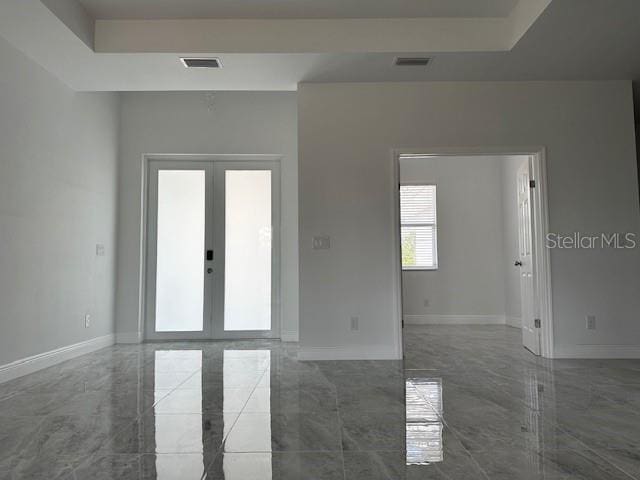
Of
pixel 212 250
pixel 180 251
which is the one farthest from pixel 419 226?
pixel 180 251

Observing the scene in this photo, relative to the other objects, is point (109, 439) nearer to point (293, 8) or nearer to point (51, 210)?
point (51, 210)

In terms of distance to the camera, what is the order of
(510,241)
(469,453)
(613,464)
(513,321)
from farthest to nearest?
(510,241)
(513,321)
(469,453)
(613,464)

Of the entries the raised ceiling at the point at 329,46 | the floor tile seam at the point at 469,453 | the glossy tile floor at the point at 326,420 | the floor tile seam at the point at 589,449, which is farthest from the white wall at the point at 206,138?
the floor tile seam at the point at 589,449

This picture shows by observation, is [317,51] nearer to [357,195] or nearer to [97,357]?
[357,195]

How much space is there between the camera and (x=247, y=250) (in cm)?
596

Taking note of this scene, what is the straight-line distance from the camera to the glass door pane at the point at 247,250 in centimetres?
592

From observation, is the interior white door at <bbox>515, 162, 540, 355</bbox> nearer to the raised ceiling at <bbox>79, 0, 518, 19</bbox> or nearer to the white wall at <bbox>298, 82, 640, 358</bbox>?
the white wall at <bbox>298, 82, 640, 358</bbox>

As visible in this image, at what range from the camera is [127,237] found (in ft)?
19.0

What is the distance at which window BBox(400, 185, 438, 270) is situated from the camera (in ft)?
24.3

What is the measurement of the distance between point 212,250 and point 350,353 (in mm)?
2471

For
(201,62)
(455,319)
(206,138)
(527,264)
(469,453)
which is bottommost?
(455,319)

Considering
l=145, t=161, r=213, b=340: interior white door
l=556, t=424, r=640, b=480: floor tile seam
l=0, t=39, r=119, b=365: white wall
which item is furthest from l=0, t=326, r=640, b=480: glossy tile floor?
l=145, t=161, r=213, b=340: interior white door

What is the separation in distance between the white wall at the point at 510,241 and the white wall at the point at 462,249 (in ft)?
0.36

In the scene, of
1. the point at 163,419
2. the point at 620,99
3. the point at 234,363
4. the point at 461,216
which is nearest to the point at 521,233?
the point at 620,99
